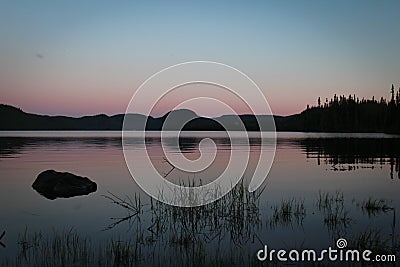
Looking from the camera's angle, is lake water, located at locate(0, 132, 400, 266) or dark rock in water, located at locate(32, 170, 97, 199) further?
dark rock in water, located at locate(32, 170, 97, 199)

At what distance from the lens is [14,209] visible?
1977 cm

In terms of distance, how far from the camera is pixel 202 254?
11.8 meters

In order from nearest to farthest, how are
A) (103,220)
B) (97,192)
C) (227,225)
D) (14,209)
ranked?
(227,225), (103,220), (14,209), (97,192)

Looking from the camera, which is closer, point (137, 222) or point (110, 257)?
point (110, 257)

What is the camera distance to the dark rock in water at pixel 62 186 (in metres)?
23.8

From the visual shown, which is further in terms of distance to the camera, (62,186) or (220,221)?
(62,186)

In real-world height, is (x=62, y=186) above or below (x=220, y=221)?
above

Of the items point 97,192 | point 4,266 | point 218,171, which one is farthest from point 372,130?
point 4,266

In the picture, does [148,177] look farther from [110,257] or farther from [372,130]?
[372,130]

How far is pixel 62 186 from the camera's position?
79.1 ft

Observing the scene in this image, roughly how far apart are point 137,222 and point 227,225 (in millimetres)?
3644

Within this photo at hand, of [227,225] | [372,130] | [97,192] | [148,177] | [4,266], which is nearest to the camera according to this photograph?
[4,266]

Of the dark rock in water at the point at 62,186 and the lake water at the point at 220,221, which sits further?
the dark rock in water at the point at 62,186

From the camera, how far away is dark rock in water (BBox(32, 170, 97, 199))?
78.0ft
